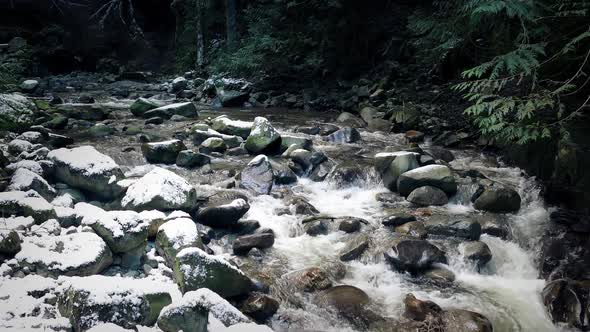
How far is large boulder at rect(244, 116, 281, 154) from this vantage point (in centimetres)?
791

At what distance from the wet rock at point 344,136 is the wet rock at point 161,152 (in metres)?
3.41

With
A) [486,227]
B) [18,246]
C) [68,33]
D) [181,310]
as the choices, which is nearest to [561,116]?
[486,227]

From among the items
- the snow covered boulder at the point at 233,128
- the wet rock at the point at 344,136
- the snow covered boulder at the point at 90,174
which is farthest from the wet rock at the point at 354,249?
the snow covered boulder at the point at 233,128

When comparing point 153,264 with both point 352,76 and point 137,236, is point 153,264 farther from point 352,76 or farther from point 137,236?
point 352,76

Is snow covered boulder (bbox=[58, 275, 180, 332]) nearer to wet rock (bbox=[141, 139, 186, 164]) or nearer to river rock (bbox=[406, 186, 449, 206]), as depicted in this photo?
river rock (bbox=[406, 186, 449, 206])

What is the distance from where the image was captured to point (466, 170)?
7164mm

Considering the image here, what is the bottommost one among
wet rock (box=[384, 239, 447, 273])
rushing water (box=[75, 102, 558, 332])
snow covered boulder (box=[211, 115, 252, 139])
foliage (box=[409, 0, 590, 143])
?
rushing water (box=[75, 102, 558, 332])

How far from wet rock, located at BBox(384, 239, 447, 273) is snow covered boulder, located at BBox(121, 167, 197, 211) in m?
2.48

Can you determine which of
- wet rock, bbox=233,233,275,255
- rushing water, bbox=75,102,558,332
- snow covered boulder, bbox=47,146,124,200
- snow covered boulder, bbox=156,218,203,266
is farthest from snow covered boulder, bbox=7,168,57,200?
wet rock, bbox=233,233,275,255

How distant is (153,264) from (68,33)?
2587 centimetres

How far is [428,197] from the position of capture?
600 centimetres

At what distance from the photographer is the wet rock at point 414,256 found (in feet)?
Answer: 14.6

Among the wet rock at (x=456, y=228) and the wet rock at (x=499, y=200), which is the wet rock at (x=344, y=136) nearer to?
the wet rock at (x=499, y=200)

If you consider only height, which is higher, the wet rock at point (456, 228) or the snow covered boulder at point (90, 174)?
the snow covered boulder at point (90, 174)
